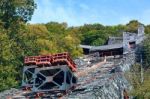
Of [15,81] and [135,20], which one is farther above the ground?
[135,20]

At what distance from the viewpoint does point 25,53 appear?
4597cm

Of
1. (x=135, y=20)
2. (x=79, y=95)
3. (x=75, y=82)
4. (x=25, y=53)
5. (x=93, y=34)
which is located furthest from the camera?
(x=135, y=20)

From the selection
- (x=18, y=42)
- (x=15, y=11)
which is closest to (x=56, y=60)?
(x=18, y=42)

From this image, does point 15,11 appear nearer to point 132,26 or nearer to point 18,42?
point 18,42

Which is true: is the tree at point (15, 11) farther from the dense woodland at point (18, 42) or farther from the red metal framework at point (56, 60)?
the red metal framework at point (56, 60)

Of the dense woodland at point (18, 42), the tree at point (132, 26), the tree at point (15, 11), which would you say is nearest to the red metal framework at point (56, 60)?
the dense woodland at point (18, 42)

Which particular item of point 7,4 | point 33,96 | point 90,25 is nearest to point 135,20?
point 90,25

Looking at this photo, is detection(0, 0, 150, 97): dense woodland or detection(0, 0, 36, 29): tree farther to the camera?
detection(0, 0, 36, 29): tree

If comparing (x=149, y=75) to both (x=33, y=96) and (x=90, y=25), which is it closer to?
(x=33, y=96)

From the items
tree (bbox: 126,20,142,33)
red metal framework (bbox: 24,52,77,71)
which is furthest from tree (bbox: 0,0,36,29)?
tree (bbox: 126,20,142,33)

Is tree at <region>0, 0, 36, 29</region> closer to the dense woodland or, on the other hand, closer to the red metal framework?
the dense woodland

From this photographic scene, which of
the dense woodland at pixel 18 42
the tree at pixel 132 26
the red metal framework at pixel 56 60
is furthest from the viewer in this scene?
the tree at pixel 132 26

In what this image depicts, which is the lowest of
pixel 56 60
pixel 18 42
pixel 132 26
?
pixel 56 60

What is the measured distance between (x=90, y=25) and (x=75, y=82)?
48895 mm
